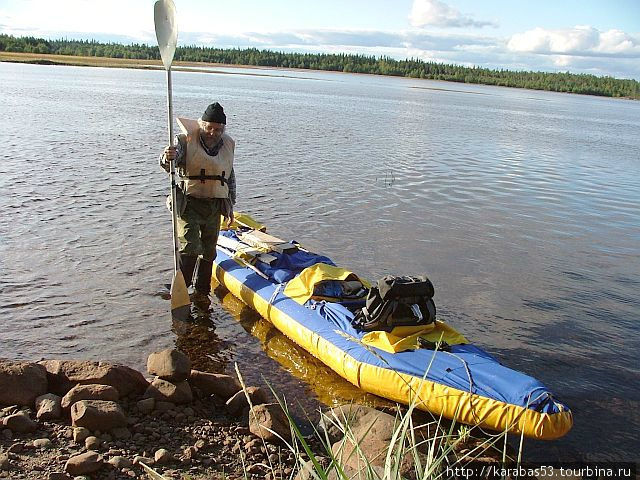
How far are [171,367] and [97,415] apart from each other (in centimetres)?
79

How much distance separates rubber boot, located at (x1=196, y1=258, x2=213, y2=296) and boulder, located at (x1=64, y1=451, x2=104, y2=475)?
12.0 ft

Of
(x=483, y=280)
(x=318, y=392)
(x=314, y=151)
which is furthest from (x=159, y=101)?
(x=318, y=392)

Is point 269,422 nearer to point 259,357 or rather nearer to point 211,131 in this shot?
point 259,357

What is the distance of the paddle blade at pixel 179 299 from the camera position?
6629 millimetres

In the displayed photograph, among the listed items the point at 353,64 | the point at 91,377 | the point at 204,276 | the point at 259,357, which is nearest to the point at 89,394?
the point at 91,377

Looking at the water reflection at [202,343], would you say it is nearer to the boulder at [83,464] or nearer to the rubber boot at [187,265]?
the rubber boot at [187,265]

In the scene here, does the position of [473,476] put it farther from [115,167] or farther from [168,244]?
[115,167]

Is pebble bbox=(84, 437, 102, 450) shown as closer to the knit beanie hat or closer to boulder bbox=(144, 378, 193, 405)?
boulder bbox=(144, 378, 193, 405)

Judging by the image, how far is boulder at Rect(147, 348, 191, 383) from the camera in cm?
480

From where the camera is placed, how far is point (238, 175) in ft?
47.2

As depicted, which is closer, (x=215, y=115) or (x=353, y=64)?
(x=215, y=115)

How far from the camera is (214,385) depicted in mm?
4887

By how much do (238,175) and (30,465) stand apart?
11042 mm

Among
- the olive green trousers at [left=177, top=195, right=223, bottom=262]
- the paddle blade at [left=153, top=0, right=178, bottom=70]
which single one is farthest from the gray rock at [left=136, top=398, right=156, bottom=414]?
the paddle blade at [left=153, top=0, right=178, bottom=70]
